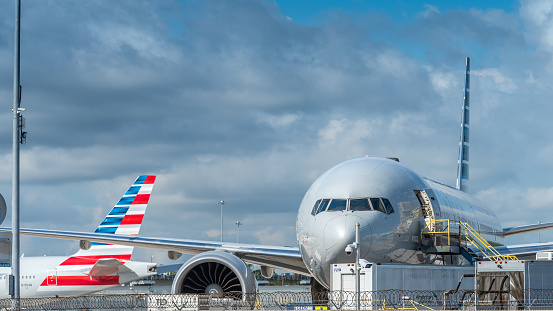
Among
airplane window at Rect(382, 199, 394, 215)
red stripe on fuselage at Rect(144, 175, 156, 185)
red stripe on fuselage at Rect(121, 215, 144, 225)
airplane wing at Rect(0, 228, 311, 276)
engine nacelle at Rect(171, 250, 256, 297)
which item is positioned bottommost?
engine nacelle at Rect(171, 250, 256, 297)

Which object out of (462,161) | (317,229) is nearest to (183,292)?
(317,229)

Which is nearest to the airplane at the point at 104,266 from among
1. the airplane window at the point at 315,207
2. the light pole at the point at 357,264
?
the airplane window at the point at 315,207

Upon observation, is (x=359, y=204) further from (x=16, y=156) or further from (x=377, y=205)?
(x=16, y=156)

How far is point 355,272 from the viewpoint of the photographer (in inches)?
736

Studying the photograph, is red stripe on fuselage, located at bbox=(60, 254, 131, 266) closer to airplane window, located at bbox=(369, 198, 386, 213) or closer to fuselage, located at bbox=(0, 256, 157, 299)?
fuselage, located at bbox=(0, 256, 157, 299)

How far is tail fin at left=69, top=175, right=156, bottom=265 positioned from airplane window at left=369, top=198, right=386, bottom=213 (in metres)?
26.9

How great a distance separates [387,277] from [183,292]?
6746 mm

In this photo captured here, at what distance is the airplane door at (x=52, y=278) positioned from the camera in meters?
46.6

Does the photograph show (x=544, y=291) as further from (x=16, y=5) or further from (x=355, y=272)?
(x=16, y=5)

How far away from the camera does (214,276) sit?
75.2ft

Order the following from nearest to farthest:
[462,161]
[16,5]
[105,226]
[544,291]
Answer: [544,291], [16,5], [462,161], [105,226]

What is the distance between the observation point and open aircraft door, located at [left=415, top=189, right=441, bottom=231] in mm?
21359

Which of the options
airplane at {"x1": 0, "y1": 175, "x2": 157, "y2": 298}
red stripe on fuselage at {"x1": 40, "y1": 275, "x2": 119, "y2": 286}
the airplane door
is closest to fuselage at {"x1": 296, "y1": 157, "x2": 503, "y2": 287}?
airplane at {"x1": 0, "y1": 175, "x2": 157, "y2": 298}

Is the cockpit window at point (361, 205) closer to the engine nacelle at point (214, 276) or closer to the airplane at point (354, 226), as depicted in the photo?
the airplane at point (354, 226)
